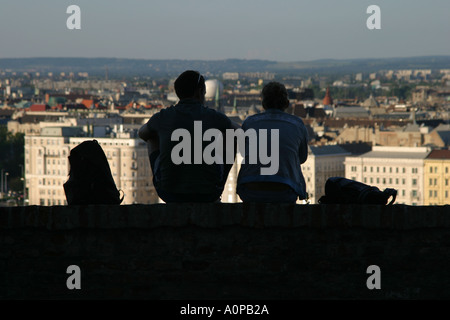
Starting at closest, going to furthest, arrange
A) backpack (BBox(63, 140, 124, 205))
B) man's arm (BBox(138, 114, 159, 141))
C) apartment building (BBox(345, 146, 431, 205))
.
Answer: backpack (BBox(63, 140, 124, 205))
man's arm (BBox(138, 114, 159, 141))
apartment building (BBox(345, 146, 431, 205))

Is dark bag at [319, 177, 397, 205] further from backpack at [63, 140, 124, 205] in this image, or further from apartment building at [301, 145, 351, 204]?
apartment building at [301, 145, 351, 204]

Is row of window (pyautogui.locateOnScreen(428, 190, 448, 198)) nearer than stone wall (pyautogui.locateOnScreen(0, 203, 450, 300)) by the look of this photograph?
No

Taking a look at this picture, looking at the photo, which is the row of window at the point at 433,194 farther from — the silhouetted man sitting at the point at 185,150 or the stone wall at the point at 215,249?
the stone wall at the point at 215,249

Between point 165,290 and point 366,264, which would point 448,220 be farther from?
point 165,290

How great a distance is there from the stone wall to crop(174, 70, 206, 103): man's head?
1.40 metres

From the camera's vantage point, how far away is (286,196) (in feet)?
31.7

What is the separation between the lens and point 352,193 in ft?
30.6

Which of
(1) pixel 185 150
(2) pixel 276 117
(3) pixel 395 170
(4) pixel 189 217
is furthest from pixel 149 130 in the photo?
(3) pixel 395 170

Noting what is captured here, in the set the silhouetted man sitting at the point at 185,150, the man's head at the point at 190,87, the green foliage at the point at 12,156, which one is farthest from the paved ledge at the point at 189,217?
the green foliage at the point at 12,156

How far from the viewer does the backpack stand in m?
9.46

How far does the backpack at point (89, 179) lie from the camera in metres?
9.46

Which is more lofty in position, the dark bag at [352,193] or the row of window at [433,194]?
the dark bag at [352,193]

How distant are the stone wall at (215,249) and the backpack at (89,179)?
0.63 m

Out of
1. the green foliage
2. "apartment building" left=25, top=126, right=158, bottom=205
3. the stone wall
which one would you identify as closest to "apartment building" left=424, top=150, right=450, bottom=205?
"apartment building" left=25, top=126, right=158, bottom=205
